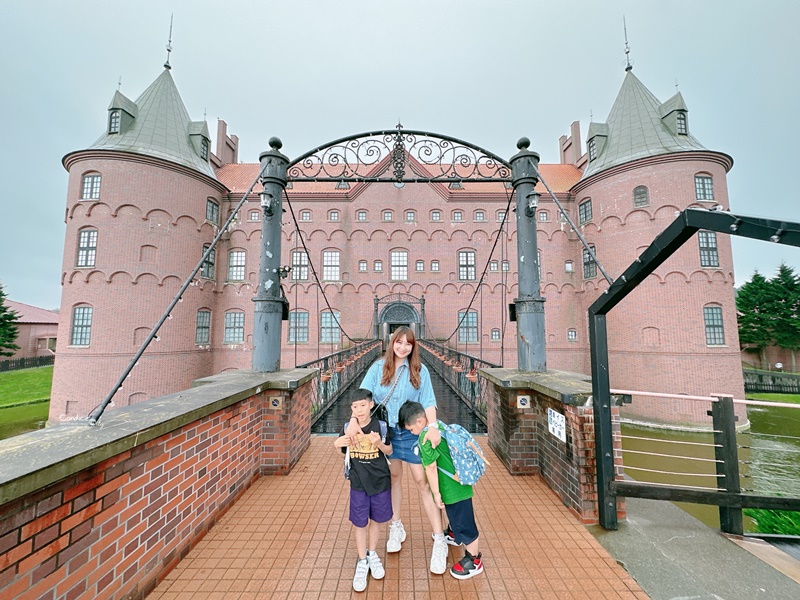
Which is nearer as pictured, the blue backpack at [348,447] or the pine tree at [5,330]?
the blue backpack at [348,447]

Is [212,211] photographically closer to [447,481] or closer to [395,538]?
[395,538]

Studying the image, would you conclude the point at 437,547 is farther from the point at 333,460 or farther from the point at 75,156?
the point at 75,156

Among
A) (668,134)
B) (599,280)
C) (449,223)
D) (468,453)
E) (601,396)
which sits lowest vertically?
(468,453)

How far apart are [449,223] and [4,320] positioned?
40.6m

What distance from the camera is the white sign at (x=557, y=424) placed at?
3.26m

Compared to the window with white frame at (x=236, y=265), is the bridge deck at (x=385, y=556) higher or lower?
lower

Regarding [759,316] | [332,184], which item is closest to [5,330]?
[332,184]

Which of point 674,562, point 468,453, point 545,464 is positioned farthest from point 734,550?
point 468,453

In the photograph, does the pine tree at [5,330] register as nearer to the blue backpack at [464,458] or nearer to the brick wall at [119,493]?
the brick wall at [119,493]

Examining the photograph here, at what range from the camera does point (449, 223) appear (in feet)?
71.9

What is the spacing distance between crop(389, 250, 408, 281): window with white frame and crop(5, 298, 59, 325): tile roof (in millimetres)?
43118

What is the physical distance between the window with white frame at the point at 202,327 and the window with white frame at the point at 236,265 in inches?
106

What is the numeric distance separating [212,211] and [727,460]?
2434 centimetres

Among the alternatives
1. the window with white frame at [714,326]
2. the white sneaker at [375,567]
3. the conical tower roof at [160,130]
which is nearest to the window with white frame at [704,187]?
the window with white frame at [714,326]
